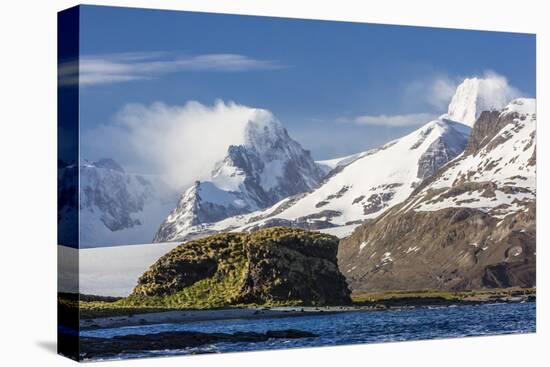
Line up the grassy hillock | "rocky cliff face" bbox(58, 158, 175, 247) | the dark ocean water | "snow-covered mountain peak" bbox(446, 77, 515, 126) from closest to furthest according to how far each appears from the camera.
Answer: "rocky cliff face" bbox(58, 158, 175, 247)
the dark ocean water
the grassy hillock
"snow-covered mountain peak" bbox(446, 77, 515, 126)

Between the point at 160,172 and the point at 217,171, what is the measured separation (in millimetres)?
840

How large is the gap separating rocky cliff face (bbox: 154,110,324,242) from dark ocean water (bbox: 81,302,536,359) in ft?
4.26

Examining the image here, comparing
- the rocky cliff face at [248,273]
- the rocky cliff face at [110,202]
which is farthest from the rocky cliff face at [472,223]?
the rocky cliff face at [110,202]

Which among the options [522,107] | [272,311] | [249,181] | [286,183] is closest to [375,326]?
[272,311]

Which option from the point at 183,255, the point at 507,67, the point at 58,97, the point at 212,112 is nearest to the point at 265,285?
the point at 183,255

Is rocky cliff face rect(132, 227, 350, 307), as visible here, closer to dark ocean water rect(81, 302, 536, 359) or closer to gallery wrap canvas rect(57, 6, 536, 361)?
gallery wrap canvas rect(57, 6, 536, 361)

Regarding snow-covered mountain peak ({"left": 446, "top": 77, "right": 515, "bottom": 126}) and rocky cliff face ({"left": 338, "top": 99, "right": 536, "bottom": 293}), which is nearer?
rocky cliff face ({"left": 338, "top": 99, "right": 536, "bottom": 293})

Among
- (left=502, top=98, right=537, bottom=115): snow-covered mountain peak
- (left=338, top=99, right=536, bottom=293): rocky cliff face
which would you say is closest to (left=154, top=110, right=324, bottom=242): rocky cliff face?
(left=338, top=99, right=536, bottom=293): rocky cliff face

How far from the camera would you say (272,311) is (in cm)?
1895

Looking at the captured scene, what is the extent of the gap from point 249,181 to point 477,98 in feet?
11.3

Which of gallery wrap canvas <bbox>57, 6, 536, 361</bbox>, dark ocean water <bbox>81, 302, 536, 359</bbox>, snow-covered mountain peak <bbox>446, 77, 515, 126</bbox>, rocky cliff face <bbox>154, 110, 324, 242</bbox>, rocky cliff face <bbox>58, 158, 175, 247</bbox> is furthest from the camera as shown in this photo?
snow-covered mountain peak <bbox>446, 77, 515, 126</bbox>

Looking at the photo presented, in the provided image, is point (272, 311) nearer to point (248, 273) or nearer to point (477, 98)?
point (248, 273)

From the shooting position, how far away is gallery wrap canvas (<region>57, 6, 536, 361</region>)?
1806cm

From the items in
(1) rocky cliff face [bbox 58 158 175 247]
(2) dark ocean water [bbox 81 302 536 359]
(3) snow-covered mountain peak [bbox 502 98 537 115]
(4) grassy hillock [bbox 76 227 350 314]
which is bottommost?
(2) dark ocean water [bbox 81 302 536 359]
